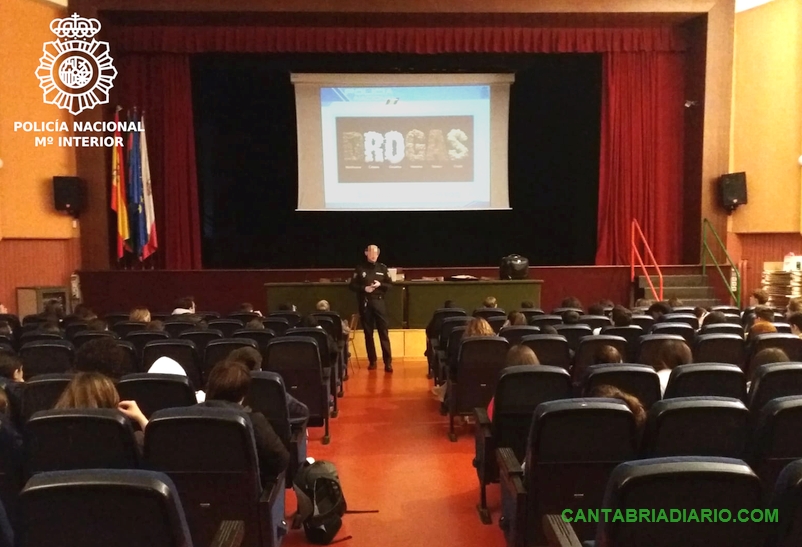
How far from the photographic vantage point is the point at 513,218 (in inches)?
534

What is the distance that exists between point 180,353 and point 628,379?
320 cm

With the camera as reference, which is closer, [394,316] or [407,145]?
[394,316]

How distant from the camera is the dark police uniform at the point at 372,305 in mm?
8359

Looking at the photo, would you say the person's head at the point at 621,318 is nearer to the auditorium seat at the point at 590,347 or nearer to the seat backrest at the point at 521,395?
the auditorium seat at the point at 590,347

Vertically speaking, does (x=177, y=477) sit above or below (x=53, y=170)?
below

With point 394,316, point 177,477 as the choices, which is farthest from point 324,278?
point 177,477

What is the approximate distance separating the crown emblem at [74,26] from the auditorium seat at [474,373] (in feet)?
30.9

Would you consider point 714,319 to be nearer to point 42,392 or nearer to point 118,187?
point 42,392

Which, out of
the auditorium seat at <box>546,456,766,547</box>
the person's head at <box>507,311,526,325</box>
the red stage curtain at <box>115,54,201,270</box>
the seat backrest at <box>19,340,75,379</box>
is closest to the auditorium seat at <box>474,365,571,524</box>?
the auditorium seat at <box>546,456,766,547</box>

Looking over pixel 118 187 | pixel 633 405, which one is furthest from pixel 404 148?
pixel 633 405

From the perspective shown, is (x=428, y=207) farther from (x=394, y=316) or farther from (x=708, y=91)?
(x=708, y=91)

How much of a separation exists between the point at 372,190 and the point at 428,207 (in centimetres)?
114

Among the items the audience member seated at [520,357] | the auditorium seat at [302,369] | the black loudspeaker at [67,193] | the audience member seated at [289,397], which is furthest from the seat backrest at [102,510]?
the black loudspeaker at [67,193]

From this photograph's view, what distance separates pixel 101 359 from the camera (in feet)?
12.2
